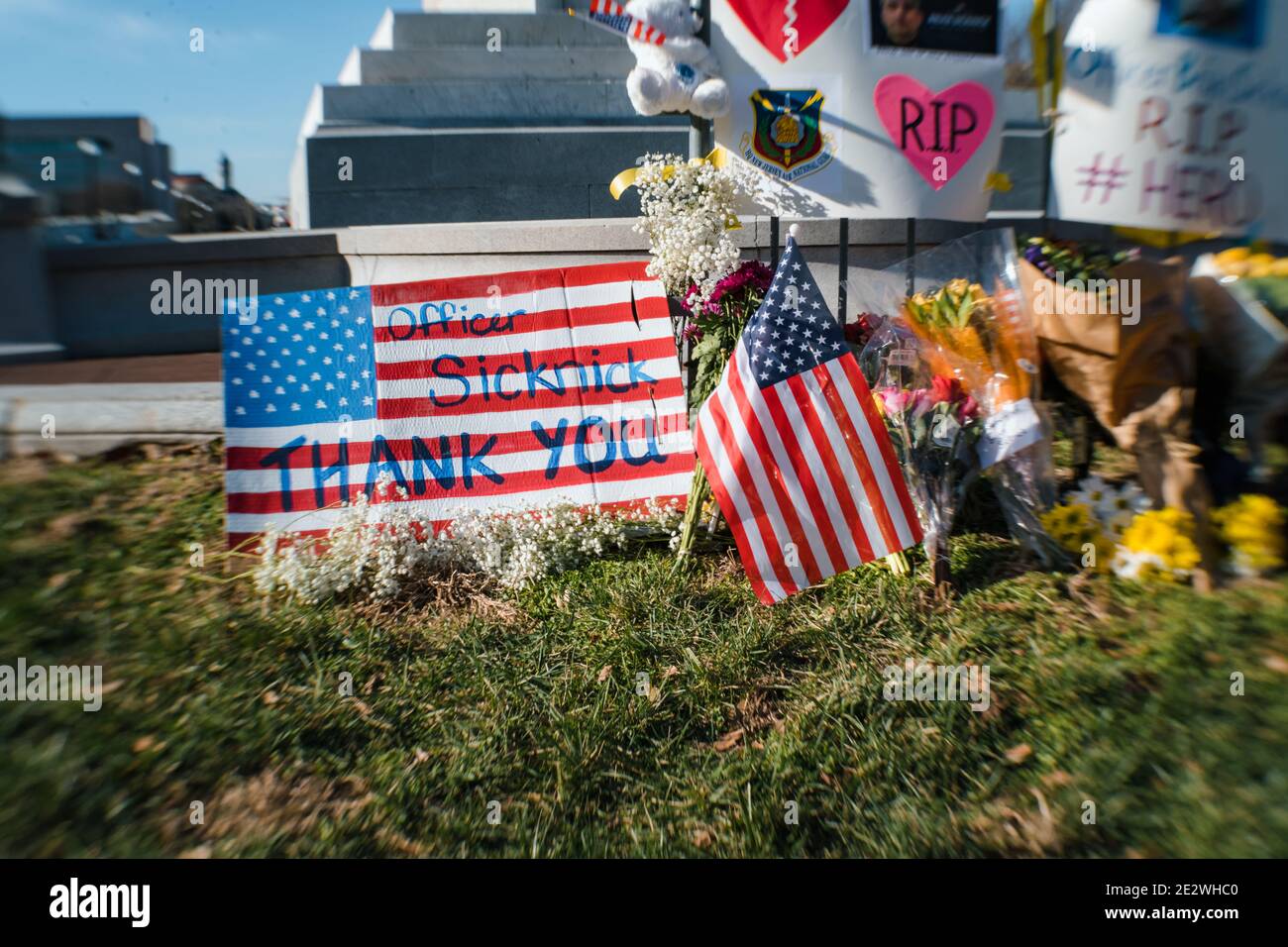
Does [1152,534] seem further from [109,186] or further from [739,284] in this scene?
[109,186]

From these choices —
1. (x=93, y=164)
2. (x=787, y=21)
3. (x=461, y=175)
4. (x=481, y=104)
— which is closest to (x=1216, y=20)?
(x=787, y=21)

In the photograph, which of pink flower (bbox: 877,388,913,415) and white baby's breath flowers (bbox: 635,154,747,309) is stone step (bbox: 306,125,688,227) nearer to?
white baby's breath flowers (bbox: 635,154,747,309)

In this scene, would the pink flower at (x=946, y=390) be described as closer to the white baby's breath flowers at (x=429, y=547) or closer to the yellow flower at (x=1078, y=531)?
the yellow flower at (x=1078, y=531)

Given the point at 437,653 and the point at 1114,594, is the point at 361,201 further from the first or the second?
the point at 1114,594

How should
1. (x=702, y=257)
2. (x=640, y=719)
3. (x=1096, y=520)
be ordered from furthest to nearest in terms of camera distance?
(x=702, y=257)
(x=1096, y=520)
(x=640, y=719)

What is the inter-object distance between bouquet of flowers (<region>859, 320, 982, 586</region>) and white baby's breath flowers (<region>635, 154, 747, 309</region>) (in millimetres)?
913

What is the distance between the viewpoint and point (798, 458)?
13.0 ft

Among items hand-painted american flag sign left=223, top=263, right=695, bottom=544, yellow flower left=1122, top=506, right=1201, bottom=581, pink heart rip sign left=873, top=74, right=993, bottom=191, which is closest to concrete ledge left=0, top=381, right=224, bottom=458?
hand-painted american flag sign left=223, top=263, right=695, bottom=544

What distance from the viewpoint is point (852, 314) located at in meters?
5.87

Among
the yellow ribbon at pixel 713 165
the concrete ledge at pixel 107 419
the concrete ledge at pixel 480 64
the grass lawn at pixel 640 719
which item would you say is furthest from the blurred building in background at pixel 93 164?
the yellow ribbon at pixel 713 165

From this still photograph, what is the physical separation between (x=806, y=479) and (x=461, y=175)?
5668 millimetres

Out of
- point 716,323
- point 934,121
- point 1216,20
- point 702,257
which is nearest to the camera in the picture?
point 1216,20
